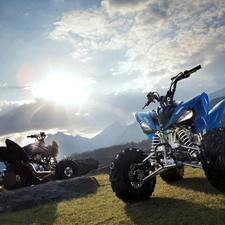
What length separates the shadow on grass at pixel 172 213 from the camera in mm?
4281

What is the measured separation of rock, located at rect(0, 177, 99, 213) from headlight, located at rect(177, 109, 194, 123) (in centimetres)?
413

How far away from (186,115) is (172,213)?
6.42 ft

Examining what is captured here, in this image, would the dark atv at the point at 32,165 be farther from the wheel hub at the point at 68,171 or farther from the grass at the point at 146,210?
the grass at the point at 146,210

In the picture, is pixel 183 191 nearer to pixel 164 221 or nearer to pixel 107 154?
pixel 164 221

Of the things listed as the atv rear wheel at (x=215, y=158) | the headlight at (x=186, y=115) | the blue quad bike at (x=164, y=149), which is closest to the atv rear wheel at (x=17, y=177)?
the blue quad bike at (x=164, y=149)

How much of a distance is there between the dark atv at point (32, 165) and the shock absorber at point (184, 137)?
767cm

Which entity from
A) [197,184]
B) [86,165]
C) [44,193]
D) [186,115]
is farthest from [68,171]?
[186,115]

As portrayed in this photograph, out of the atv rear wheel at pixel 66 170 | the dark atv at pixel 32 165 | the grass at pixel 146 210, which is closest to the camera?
the grass at pixel 146 210

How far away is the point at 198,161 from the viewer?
5.42 metres

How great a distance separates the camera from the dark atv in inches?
436

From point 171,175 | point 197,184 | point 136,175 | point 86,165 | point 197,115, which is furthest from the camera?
point 86,165

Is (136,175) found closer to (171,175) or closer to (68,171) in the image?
(171,175)

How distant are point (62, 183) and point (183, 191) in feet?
13.5

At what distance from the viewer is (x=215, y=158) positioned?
14.7 ft
